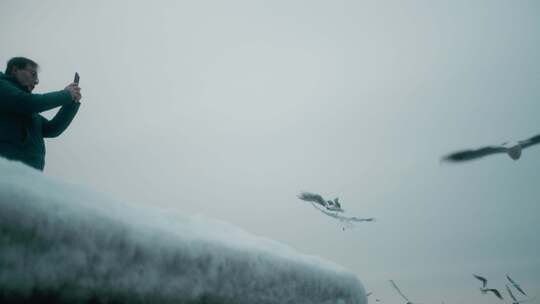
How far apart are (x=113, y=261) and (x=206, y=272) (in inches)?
9.4

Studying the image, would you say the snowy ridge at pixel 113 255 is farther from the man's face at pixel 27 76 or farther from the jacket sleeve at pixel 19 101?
the man's face at pixel 27 76

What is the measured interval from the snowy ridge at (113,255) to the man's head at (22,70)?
197 centimetres

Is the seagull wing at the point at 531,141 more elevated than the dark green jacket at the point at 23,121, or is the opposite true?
the seagull wing at the point at 531,141

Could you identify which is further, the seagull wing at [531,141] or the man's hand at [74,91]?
the seagull wing at [531,141]

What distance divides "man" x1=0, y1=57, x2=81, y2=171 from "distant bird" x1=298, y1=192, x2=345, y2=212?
6636 millimetres

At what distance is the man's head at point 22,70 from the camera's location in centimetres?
247

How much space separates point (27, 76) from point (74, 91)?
0.38 metres

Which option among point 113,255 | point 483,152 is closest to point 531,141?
point 483,152

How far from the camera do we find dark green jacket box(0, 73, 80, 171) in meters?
1.97

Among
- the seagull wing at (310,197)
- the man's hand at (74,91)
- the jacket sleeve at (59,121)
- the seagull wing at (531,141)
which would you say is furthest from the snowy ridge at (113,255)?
the seagull wing at (310,197)

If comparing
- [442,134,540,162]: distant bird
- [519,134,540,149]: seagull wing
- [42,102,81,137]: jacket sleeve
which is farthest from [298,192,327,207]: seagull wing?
[42,102,81,137]: jacket sleeve

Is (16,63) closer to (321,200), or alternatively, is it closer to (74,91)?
(74,91)

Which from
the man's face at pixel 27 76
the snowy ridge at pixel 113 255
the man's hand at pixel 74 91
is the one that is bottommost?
the snowy ridge at pixel 113 255

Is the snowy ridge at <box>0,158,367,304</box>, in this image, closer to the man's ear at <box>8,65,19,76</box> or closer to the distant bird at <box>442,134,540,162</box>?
the man's ear at <box>8,65,19,76</box>
